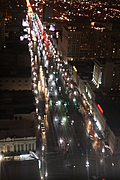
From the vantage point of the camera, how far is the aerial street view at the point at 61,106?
3588 centimetres

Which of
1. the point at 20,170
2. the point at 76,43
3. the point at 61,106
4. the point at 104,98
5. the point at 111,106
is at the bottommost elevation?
the point at 20,170

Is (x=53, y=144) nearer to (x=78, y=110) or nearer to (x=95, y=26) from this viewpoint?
(x=78, y=110)

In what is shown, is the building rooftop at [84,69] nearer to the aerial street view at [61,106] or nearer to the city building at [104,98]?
the city building at [104,98]

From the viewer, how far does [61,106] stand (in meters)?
52.4

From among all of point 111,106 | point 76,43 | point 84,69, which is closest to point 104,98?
point 111,106

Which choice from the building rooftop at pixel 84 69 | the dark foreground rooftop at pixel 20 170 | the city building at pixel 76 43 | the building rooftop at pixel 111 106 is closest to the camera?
the dark foreground rooftop at pixel 20 170

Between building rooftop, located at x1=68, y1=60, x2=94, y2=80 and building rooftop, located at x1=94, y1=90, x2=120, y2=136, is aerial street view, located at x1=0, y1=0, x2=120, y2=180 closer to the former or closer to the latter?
building rooftop, located at x1=94, y1=90, x2=120, y2=136

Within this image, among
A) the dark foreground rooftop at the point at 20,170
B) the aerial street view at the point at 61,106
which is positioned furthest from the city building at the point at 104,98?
the dark foreground rooftop at the point at 20,170

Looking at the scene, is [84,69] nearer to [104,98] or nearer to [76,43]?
[76,43]

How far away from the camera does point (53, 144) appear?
40.7 meters

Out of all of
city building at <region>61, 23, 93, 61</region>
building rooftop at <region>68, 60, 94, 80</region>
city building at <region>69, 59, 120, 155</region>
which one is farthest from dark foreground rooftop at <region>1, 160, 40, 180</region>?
city building at <region>61, 23, 93, 61</region>

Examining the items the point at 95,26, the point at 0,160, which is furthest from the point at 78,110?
the point at 95,26

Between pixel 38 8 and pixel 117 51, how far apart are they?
81.8 m

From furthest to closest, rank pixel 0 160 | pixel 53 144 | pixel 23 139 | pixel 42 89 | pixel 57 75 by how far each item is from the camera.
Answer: pixel 57 75 < pixel 42 89 < pixel 53 144 < pixel 23 139 < pixel 0 160
